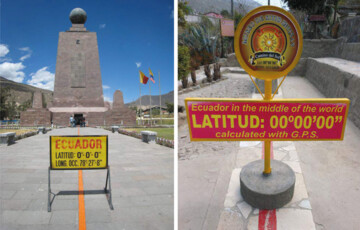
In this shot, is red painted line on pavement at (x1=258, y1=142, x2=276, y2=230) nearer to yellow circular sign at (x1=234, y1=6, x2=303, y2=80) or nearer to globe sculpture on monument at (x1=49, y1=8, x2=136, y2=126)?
yellow circular sign at (x1=234, y1=6, x2=303, y2=80)

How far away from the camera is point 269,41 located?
354 centimetres

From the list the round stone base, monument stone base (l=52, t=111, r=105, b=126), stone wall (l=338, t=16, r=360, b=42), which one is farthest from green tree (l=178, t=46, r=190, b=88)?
monument stone base (l=52, t=111, r=105, b=126)

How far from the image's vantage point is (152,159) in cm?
785

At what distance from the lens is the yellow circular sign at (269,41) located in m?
3.52

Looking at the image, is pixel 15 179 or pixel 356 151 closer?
pixel 15 179

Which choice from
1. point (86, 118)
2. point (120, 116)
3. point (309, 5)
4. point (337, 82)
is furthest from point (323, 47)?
point (86, 118)

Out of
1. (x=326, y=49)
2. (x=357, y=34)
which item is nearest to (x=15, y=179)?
(x=326, y=49)

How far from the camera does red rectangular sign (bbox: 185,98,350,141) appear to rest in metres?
3.40

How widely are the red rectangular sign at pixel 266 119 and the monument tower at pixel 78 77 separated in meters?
26.7

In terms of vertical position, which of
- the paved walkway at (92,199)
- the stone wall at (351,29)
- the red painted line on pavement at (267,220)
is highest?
the stone wall at (351,29)

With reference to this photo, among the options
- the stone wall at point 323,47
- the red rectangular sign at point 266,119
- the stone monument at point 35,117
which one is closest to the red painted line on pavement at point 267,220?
the red rectangular sign at point 266,119

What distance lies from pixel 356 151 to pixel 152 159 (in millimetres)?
4738

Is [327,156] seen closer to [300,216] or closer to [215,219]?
[300,216]

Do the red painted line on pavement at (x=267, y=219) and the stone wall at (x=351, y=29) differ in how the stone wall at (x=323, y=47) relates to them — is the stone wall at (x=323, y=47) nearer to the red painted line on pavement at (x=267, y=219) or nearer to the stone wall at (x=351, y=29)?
the stone wall at (x=351, y=29)
